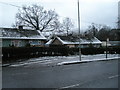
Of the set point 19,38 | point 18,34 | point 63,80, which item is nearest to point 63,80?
point 63,80

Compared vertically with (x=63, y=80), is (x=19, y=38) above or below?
above

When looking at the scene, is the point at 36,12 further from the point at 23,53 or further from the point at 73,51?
the point at 23,53

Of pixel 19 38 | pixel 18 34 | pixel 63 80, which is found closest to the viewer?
pixel 63 80

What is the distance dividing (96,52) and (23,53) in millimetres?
21208

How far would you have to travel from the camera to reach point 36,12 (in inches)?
2175

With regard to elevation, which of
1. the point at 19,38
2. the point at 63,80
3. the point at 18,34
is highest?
the point at 18,34

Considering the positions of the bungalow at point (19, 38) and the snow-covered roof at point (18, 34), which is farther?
the snow-covered roof at point (18, 34)

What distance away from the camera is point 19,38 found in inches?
1537

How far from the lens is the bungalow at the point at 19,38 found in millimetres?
37781

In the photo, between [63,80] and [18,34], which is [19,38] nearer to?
[18,34]

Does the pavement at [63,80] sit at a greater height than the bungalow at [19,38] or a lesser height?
lesser

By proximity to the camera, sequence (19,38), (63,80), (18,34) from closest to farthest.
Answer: (63,80) → (19,38) → (18,34)

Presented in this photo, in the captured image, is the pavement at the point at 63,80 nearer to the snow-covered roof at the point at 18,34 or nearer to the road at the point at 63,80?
the road at the point at 63,80

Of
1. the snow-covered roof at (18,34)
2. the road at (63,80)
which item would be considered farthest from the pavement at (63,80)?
the snow-covered roof at (18,34)
